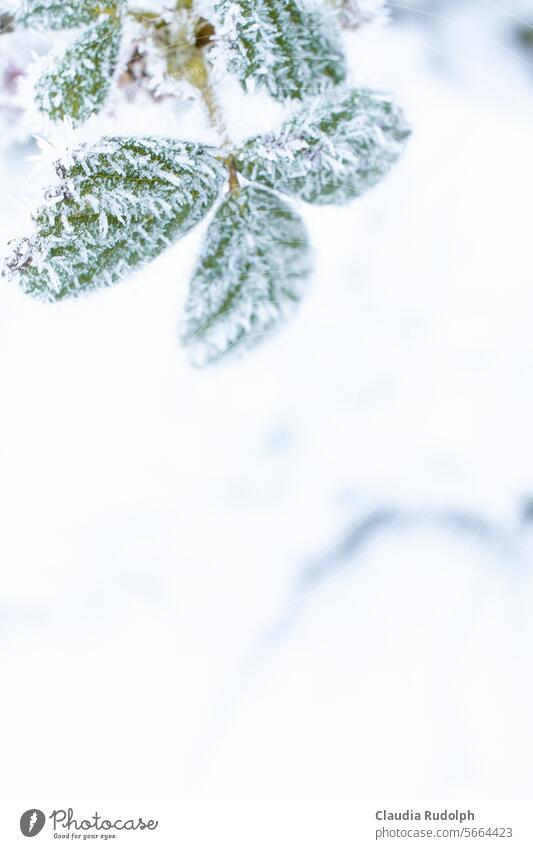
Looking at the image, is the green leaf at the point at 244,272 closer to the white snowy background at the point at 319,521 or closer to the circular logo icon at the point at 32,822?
the white snowy background at the point at 319,521

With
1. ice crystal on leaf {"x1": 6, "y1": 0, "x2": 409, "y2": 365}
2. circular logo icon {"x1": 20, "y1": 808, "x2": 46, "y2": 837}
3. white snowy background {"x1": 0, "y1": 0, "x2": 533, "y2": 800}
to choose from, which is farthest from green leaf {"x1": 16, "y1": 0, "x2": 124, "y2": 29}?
circular logo icon {"x1": 20, "y1": 808, "x2": 46, "y2": 837}

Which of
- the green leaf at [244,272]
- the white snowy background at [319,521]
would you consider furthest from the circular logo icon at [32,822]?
the green leaf at [244,272]

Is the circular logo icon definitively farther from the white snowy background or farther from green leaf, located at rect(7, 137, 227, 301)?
green leaf, located at rect(7, 137, 227, 301)

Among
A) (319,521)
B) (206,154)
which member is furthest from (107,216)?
(319,521)

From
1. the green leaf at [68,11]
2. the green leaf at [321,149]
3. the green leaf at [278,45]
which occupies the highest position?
the green leaf at [68,11]

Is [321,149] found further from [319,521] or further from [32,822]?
[32,822]

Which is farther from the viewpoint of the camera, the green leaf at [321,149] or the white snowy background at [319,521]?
the white snowy background at [319,521]

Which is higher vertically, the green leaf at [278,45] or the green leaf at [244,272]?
the green leaf at [278,45]

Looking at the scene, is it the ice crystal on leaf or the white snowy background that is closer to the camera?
the ice crystal on leaf
